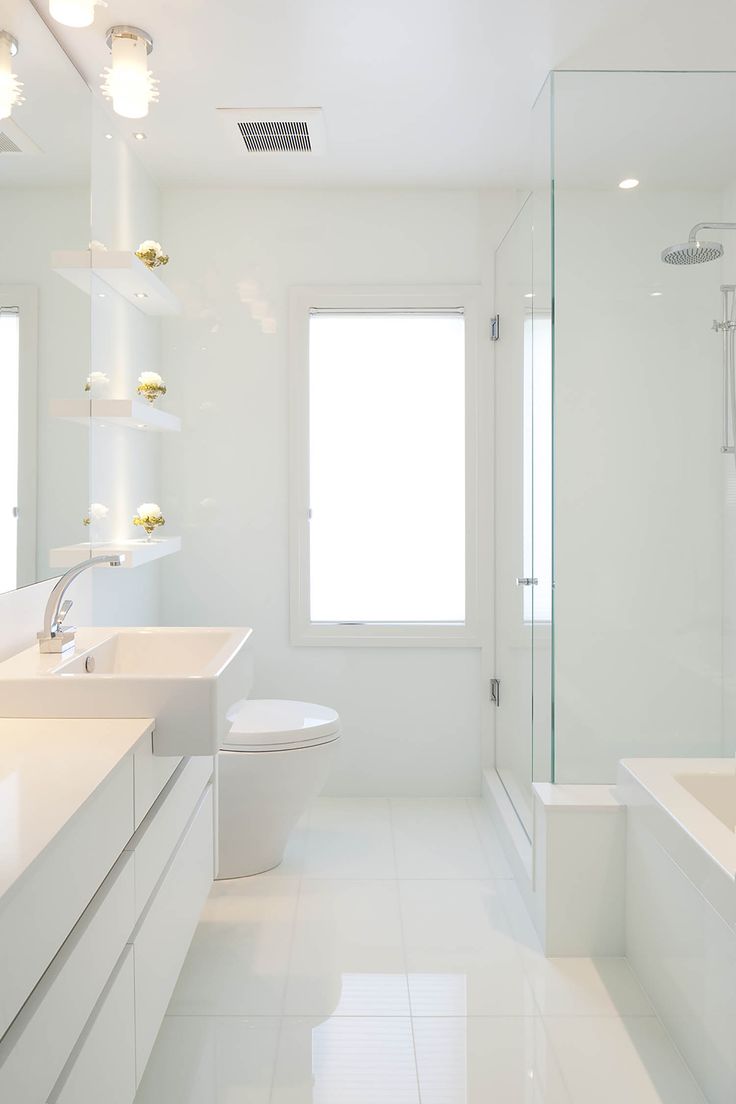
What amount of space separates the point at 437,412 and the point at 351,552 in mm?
663

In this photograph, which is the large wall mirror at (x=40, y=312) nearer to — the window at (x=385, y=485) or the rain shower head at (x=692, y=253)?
the window at (x=385, y=485)

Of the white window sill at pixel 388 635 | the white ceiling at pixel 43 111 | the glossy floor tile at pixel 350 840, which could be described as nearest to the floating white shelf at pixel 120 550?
the white window sill at pixel 388 635

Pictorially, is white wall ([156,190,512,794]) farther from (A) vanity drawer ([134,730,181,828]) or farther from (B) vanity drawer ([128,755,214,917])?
(A) vanity drawer ([134,730,181,828])

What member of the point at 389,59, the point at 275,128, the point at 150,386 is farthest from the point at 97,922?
the point at 275,128

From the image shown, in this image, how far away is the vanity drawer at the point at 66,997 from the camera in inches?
37.6

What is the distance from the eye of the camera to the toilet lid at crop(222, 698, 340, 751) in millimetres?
2564

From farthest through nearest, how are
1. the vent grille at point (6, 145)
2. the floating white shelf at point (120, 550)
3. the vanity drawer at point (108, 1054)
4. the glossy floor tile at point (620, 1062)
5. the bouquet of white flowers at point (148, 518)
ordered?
the bouquet of white flowers at point (148, 518) < the floating white shelf at point (120, 550) < the vent grille at point (6, 145) < the glossy floor tile at point (620, 1062) < the vanity drawer at point (108, 1054)

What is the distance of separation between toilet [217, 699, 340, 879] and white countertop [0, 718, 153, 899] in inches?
40.9

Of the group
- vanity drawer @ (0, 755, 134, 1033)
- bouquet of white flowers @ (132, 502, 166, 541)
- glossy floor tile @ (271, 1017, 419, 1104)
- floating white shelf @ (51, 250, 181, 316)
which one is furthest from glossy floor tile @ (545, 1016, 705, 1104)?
floating white shelf @ (51, 250, 181, 316)

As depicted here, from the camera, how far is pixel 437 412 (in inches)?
135

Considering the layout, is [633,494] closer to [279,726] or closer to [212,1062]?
[279,726]

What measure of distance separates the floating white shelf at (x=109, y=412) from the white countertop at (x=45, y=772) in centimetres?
94

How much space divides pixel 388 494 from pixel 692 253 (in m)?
1.48

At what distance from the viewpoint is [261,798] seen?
103 inches
